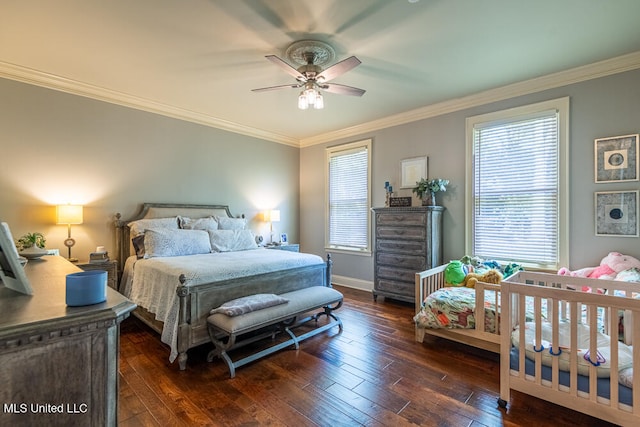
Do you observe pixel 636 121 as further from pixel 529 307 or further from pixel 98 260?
pixel 98 260

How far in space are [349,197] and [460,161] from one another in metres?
1.92

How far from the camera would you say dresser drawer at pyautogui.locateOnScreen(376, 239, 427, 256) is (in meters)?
3.85

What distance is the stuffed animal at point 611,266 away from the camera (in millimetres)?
2713

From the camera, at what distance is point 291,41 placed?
8.47 ft

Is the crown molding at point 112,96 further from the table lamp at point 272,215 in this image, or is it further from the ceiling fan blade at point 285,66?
the ceiling fan blade at point 285,66

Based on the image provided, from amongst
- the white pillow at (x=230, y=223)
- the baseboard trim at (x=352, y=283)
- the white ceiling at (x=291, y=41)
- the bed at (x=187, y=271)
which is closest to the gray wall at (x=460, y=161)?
the baseboard trim at (x=352, y=283)

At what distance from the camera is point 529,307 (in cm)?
269

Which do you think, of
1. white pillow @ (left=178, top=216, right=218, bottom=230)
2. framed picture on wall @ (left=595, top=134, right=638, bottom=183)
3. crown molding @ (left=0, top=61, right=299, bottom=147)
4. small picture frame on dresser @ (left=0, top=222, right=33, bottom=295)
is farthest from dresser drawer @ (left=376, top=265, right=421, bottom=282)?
small picture frame on dresser @ (left=0, top=222, right=33, bottom=295)

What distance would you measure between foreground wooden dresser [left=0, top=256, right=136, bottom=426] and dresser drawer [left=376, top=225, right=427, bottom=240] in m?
3.48

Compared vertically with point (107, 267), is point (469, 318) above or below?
below

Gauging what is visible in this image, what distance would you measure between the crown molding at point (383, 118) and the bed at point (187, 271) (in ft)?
4.41

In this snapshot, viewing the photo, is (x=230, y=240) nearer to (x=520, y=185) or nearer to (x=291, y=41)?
(x=291, y=41)

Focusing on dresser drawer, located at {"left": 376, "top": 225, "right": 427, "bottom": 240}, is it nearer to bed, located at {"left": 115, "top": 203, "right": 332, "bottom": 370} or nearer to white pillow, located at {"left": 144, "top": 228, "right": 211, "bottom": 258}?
bed, located at {"left": 115, "top": 203, "right": 332, "bottom": 370}

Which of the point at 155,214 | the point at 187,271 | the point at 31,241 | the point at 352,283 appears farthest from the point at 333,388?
the point at 155,214
